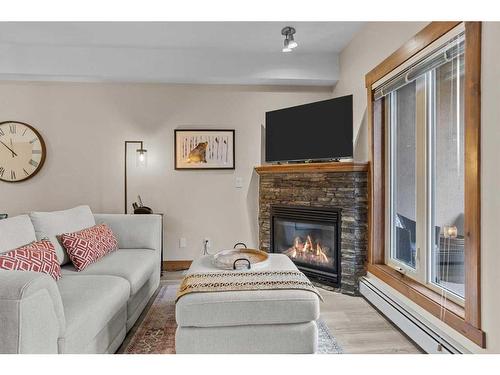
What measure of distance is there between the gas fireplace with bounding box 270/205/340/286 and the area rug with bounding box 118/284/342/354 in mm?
862

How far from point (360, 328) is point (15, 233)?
8.06 ft

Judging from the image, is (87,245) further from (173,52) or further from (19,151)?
(173,52)

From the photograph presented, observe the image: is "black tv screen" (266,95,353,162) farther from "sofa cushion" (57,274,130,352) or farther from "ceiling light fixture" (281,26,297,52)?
"sofa cushion" (57,274,130,352)

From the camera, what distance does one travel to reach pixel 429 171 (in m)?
2.14

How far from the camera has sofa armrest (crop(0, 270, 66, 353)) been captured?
1.03 metres

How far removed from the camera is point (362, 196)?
282cm

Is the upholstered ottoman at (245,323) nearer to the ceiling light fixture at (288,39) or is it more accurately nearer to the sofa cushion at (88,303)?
the sofa cushion at (88,303)

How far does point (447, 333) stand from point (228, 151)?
9.01 feet

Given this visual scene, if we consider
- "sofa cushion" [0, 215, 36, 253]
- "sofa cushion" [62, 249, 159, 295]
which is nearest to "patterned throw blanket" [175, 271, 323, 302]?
"sofa cushion" [62, 249, 159, 295]

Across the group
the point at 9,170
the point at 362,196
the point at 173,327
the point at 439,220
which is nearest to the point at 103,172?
the point at 9,170

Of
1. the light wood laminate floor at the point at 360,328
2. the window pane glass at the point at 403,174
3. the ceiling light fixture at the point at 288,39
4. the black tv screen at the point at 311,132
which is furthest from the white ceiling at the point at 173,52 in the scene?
the light wood laminate floor at the point at 360,328

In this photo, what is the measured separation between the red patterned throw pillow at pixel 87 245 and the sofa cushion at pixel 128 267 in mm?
46

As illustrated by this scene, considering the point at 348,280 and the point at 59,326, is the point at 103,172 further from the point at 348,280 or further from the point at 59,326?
the point at 348,280

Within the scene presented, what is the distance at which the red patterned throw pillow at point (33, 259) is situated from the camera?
167 centimetres
